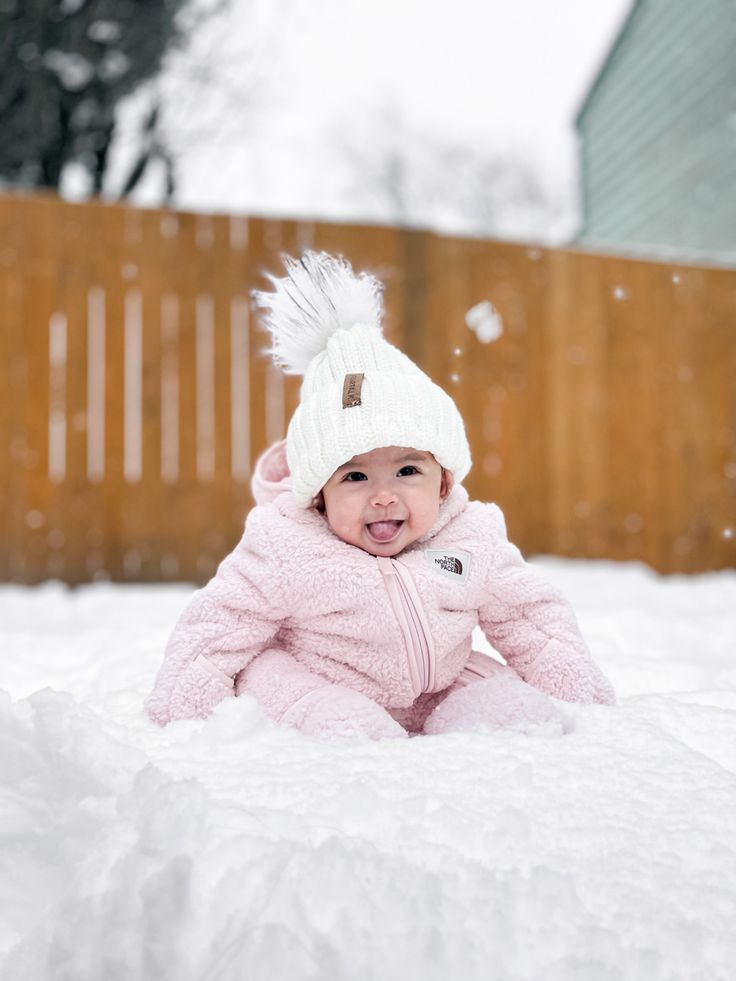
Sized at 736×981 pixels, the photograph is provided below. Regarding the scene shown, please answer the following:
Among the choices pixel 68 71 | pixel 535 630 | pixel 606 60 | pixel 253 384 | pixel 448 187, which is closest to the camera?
pixel 535 630

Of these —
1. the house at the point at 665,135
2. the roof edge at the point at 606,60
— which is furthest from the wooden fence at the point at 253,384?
the roof edge at the point at 606,60

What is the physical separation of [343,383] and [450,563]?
0.32 meters

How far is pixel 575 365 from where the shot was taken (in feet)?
14.0

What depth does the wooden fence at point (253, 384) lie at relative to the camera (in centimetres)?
358

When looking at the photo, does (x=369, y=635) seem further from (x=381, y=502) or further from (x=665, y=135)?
(x=665, y=135)

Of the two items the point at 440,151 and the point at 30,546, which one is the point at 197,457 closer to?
the point at 30,546

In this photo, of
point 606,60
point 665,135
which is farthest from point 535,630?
point 606,60

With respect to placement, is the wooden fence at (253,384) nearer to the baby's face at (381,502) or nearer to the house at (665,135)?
the baby's face at (381,502)

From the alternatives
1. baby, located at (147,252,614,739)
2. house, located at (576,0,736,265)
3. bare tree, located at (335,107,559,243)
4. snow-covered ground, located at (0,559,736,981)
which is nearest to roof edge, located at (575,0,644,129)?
house, located at (576,0,736,265)

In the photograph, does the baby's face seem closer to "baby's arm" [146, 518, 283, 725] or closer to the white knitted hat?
the white knitted hat

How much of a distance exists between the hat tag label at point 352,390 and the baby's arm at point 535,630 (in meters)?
0.31

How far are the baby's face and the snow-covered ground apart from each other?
0.99ft

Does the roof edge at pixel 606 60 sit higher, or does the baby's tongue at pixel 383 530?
the roof edge at pixel 606 60

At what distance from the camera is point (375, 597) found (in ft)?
4.24
